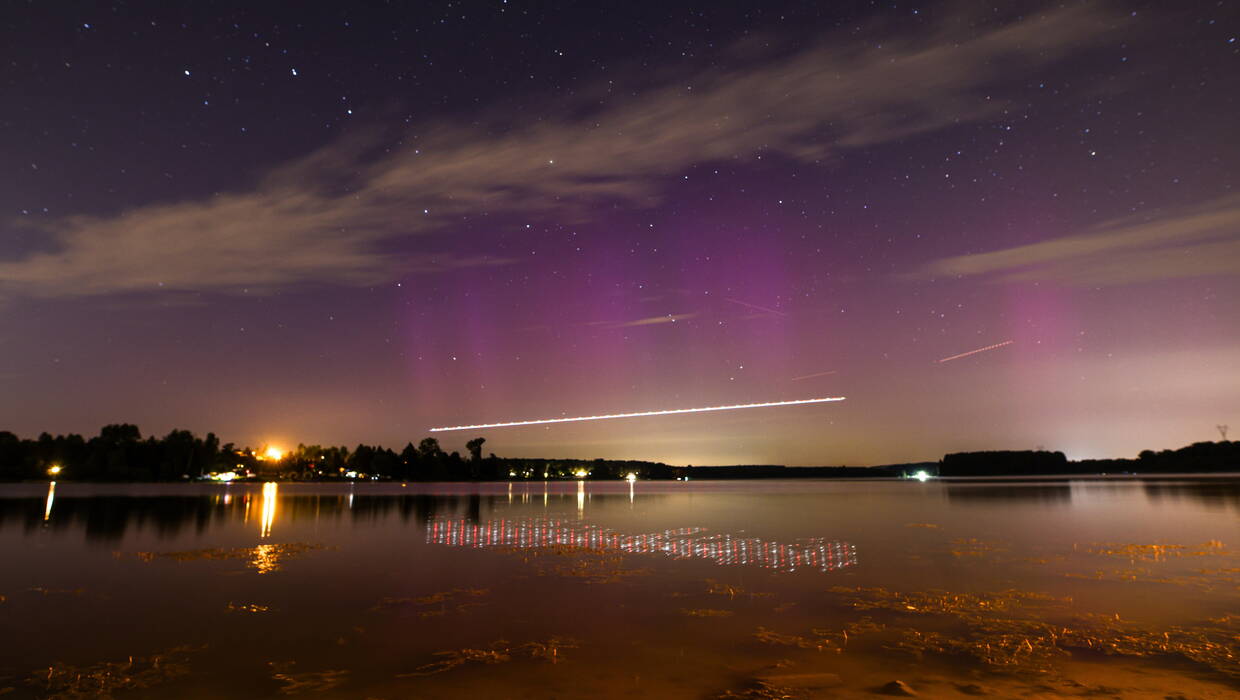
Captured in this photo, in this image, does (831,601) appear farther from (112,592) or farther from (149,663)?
(112,592)

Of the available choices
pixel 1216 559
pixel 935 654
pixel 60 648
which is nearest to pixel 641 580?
pixel 935 654

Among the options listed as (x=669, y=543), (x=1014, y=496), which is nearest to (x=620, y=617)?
(x=669, y=543)

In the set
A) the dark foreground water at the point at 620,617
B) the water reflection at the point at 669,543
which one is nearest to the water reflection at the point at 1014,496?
the dark foreground water at the point at 620,617

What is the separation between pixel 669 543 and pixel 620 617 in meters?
19.0

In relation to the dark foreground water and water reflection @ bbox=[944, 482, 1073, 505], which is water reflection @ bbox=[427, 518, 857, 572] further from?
water reflection @ bbox=[944, 482, 1073, 505]

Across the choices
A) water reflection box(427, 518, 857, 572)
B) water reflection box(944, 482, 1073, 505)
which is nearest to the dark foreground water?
water reflection box(427, 518, 857, 572)

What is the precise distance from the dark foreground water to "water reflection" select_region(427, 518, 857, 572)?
0.35 m

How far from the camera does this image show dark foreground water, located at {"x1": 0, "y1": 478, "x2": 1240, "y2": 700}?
13.0m

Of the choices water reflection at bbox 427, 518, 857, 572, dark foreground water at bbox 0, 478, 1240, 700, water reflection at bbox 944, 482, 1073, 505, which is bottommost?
water reflection at bbox 944, 482, 1073, 505

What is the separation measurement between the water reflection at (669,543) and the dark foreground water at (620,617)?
0.35 m

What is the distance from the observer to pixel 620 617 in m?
19.1

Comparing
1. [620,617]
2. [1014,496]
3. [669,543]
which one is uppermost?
[620,617]

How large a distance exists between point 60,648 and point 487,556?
58.2 feet

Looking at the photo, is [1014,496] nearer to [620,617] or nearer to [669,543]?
[669,543]
